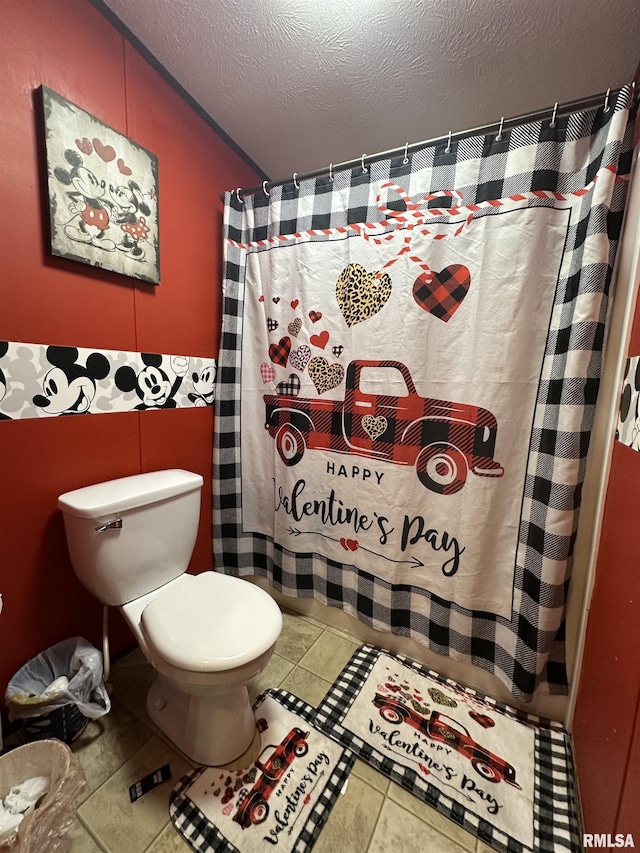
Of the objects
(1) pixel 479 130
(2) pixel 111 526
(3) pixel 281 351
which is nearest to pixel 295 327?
(3) pixel 281 351

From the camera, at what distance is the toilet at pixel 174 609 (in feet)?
2.57

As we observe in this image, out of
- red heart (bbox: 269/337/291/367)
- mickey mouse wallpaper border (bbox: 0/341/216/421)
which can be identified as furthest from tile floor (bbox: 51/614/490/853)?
red heart (bbox: 269/337/291/367)

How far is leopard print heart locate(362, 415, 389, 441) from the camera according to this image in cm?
113

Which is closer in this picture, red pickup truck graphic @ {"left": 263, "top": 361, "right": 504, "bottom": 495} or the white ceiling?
the white ceiling

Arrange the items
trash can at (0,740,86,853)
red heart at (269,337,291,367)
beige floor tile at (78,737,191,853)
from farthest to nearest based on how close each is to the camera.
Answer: red heart at (269,337,291,367) → beige floor tile at (78,737,191,853) → trash can at (0,740,86,853)

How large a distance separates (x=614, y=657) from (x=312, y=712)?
0.87 meters

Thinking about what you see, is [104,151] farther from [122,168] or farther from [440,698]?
[440,698]

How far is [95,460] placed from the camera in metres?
1.02

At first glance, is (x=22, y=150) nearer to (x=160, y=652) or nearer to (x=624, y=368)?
(x=160, y=652)

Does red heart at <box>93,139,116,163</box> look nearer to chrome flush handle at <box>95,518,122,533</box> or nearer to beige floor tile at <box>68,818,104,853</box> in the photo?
chrome flush handle at <box>95,518,122,533</box>

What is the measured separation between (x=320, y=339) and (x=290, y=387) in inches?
9.0

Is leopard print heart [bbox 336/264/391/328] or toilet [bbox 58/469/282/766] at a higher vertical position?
leopard print heart [bbox 336/264/391/328]

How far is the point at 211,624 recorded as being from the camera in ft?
2.80

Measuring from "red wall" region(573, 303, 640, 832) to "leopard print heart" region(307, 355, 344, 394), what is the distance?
0.80m
